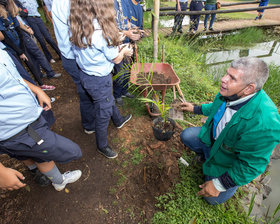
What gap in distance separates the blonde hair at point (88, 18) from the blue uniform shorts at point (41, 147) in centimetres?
85

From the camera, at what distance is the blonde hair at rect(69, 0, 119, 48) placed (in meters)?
1.33

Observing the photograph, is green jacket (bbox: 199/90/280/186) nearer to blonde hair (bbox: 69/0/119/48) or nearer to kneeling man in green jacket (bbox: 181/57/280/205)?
kneeling man in green jacket (bbox: 181/57/280/205)

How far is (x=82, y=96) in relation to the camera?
208 centimetres

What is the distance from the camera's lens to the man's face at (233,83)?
4.02 feet

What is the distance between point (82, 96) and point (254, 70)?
6.36 ft

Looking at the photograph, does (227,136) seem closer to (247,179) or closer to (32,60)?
(247,179)

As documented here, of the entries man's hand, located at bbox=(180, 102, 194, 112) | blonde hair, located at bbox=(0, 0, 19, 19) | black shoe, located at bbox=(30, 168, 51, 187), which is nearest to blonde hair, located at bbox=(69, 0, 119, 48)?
man's hand, located at bbox=(180, 102, 194, 112)

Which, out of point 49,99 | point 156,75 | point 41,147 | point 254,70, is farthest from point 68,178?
point 254,70

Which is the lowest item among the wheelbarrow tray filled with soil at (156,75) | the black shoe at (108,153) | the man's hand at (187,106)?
the black shoe at (108,153)

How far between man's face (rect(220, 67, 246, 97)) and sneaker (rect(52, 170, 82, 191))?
199cm

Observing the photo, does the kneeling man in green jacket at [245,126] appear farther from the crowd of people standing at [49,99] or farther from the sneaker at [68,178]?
the sneaker at [68,178]

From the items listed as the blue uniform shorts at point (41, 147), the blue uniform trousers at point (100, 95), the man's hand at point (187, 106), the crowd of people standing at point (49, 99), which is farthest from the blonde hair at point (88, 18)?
the man's hand at point (187, 106)

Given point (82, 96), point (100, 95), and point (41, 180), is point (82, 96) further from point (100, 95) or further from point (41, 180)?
point (41, 180)

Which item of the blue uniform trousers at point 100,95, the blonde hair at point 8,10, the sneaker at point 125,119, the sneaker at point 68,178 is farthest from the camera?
the sneaker at point 125,119
